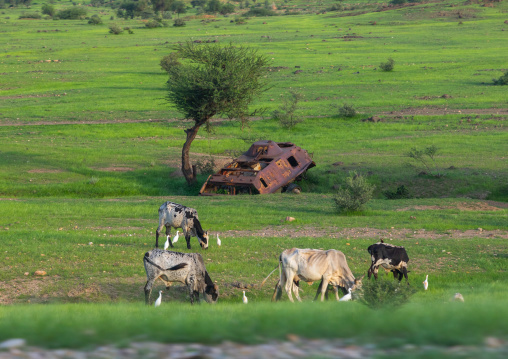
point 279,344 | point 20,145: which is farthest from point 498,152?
point 279,344

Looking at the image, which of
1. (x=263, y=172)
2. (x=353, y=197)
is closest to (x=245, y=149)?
(x=263, y=172)

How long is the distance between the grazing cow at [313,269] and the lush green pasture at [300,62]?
33448mm

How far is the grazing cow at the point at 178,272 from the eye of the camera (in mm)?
12227

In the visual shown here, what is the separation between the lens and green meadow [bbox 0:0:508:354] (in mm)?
7102

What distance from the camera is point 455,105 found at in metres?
47.5

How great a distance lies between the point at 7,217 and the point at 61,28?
102467 millimetres

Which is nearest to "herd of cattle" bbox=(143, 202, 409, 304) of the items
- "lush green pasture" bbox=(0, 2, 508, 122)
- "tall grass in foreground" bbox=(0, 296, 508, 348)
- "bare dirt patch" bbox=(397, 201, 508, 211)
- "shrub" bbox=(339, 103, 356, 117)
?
"tall grass in foreground" bbox=(0, 296, 508, 348)

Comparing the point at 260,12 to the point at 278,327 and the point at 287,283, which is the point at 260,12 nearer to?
the point at 287,283

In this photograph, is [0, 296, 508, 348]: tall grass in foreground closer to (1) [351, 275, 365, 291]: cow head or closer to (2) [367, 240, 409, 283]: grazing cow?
(1) [351, 275, 365, 291]: cow head

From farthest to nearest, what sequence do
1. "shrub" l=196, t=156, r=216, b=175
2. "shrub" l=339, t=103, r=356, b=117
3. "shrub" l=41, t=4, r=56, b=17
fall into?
"shrub" l=41, t=4, r=56, b=17, "shrub" l=339, t=103, r=356, b=117, "shrub" l=196, t=156, r=216, b=175

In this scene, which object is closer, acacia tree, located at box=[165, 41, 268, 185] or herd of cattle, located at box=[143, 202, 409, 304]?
herd of cattle, located at box=[143, 202, 409, 304]

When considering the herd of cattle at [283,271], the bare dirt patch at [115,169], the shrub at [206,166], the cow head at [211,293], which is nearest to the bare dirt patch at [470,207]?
the herd of cattle at [283,271]

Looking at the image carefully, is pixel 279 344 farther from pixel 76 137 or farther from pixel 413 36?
pixel 413 36

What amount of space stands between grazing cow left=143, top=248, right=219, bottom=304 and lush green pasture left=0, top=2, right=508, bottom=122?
1300 inches
